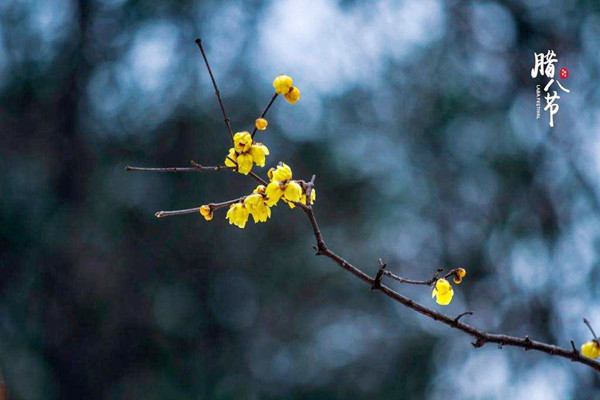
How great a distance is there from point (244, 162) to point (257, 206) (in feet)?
0.15

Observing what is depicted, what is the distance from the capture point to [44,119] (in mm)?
4387

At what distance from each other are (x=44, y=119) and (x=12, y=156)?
325 mm

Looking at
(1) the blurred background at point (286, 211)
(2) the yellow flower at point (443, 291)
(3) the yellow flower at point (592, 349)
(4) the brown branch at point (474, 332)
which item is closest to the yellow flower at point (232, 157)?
(4) the brown branch at point (474, 332)

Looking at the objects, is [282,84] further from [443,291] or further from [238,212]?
[443,291]

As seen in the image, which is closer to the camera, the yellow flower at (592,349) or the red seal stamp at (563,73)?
the yellow flower at (592,349)

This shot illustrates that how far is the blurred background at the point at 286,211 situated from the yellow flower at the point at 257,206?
2946 mm

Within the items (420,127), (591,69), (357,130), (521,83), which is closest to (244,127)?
(357,130)

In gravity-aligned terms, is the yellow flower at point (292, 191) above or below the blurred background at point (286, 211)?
below

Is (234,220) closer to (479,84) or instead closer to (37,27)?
(479,84)

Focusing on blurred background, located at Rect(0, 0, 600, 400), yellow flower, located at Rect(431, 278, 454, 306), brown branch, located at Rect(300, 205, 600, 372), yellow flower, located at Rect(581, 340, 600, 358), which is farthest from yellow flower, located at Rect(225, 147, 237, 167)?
blurred background, located at Rect(0, 0, 600, 400)

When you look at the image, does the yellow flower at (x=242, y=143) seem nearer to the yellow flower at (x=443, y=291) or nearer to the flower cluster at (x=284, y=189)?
the flower cluster at (x=284, y=189)

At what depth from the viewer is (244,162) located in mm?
691

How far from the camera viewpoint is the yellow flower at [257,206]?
69 centimetres

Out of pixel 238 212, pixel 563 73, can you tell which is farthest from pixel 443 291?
pixel 563 73
